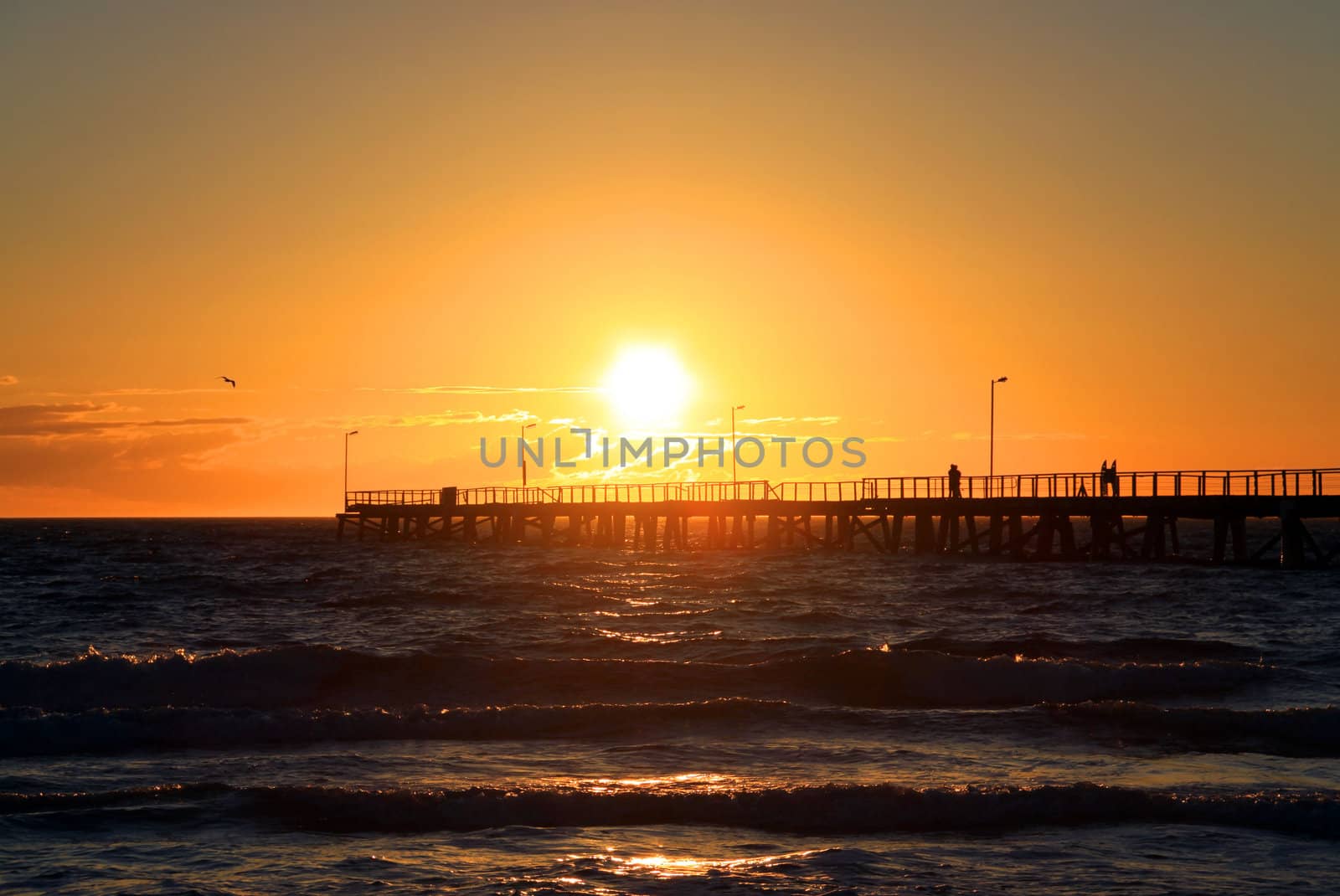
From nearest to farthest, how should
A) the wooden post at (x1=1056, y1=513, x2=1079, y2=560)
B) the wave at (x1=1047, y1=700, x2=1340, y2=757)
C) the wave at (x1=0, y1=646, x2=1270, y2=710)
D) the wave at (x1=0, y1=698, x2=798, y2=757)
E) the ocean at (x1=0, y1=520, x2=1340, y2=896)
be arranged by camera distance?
1. the ocean at (x1=0, y1=520, x2=1340, y2=896)
2. the wave at (x1=1047, y1=700, x2=1340, y2=757)
3. the wave at (x1=0, y1=698, x2=798, y2=757)
4. the wave at (x1=0, y1=646, x2=1270, y2=710)
5. the wooden post at (x1=1056, y1=513, x2=1079, y2=560)

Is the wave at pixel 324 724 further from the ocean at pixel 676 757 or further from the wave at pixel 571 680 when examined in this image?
the wave at pixel 571 680

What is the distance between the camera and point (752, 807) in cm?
1105

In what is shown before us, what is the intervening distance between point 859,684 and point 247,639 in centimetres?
1259

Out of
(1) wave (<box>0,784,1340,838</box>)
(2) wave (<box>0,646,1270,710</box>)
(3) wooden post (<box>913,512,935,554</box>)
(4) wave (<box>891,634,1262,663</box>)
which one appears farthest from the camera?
(3) wooden post (<box>913,512,935,554</box>)

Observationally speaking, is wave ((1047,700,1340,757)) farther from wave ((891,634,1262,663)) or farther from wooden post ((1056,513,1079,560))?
Result: wooden post ((1056,513,1079,560))

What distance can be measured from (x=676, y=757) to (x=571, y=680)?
5.32 metres

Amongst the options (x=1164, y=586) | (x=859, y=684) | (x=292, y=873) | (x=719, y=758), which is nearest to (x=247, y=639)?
(x=859, y=684)

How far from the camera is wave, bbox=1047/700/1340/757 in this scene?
1377cm

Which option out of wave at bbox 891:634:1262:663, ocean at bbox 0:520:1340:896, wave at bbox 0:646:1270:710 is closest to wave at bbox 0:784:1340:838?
ocean at bbox 0:520:1340:896

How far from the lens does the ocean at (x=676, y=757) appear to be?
9453 millimetres

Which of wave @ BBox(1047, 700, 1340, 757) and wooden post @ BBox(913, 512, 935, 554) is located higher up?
wooden post @ BBox(913, 512, 935, 554)

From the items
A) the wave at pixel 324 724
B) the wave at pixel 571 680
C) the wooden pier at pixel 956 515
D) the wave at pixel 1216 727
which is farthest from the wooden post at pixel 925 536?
the wave at pixel 324 724

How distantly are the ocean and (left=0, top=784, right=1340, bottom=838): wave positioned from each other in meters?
0.03

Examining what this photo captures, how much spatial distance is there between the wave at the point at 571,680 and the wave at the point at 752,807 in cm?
584
